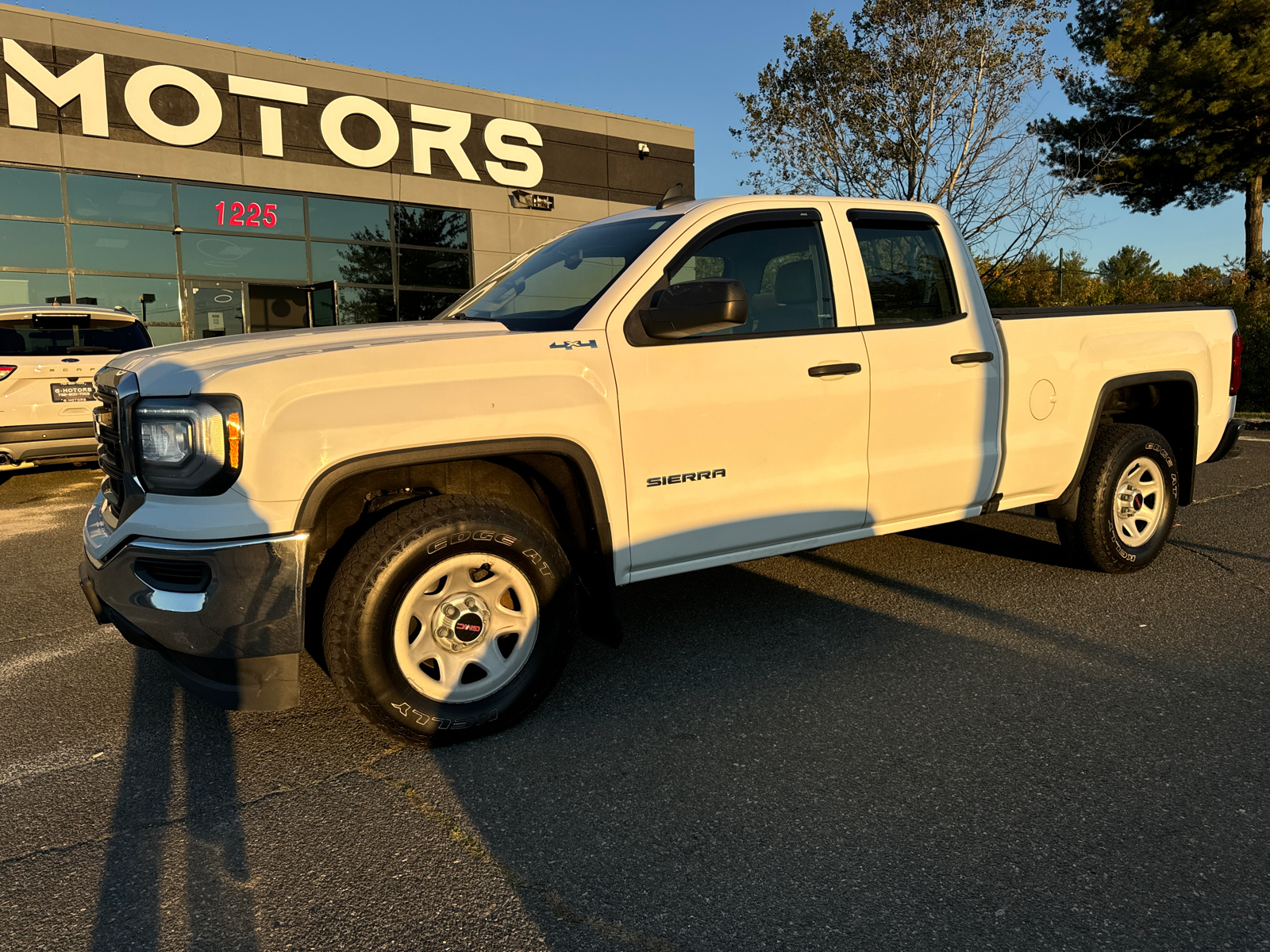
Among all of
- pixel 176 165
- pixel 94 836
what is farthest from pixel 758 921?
pixel 176 165

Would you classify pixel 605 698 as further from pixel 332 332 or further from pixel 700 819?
pixel 332 332

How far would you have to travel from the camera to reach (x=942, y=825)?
265 cm

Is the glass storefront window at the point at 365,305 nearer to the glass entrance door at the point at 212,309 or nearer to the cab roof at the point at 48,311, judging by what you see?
the glass entrance door at the point at 212,309

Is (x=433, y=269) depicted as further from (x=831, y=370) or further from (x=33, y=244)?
(x=831, y=370)

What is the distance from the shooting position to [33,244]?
49.8ft

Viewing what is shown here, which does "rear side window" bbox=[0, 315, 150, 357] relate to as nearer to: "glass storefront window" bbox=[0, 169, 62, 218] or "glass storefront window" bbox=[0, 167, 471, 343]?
"glass storefront window" bbox=[0, 167, 471, 343]

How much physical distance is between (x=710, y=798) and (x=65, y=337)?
26.4 feet

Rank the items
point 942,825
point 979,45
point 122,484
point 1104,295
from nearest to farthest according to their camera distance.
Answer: point 942,825, point 122,484, point 979,45, point 1104,295

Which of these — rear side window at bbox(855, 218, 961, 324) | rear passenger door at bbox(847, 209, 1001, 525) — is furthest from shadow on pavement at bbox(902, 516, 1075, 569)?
rear side window at bbox(855, 218, 961, 324)

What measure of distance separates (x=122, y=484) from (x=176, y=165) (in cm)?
1568

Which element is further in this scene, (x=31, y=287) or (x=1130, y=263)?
(x=1130, y=263)

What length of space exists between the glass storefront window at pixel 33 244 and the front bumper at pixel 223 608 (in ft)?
49.9

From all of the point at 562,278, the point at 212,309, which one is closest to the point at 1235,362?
the point at 562,278


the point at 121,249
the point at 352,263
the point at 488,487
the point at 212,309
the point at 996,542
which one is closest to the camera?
the point at 488,487
